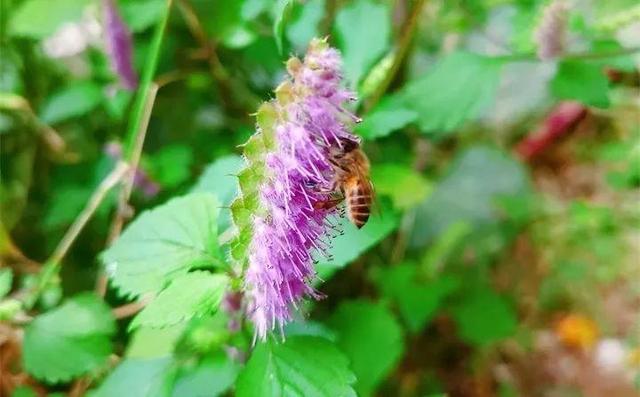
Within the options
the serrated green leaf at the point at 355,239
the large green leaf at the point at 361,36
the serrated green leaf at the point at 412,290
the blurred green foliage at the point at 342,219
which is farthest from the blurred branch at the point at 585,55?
the serrated green leaf at the point at 412,290

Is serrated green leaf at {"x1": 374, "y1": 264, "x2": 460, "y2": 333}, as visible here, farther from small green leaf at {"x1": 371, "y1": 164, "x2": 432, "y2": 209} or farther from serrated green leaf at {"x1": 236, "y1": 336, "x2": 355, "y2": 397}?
serrated green leaf at {"x1": 236, "y1": 336, "x2": 355, "y2": 397}

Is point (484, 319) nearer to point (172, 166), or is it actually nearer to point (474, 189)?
point (474, 189)

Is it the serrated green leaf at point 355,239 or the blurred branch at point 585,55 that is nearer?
the serrated green leaf at point 355,239

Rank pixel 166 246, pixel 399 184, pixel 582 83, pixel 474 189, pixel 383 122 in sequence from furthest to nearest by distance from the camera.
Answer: pixel 474 189 → pixel 399 184 → pixel 582 83 → pixel 383 122 → pixel 166 246

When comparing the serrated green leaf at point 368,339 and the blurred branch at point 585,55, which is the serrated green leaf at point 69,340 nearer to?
the serrated green leaf at point 368,339

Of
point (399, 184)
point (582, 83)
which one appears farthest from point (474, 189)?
point (582, 83)

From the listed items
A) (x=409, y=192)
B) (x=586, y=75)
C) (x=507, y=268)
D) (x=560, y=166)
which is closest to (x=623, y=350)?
(x=507, y=268)

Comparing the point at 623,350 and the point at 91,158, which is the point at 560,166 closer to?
the point at 623,350
